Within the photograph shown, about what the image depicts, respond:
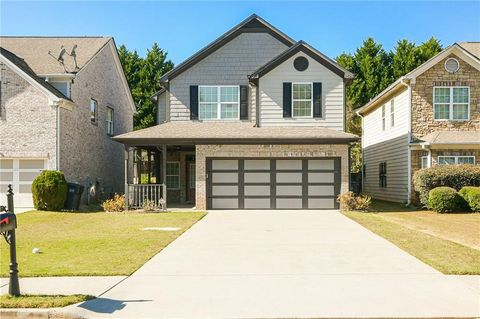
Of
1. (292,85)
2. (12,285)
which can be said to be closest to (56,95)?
A: (292,85)

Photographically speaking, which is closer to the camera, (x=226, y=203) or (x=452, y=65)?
(x=226, y=203)

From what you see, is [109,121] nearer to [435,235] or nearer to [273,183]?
[273,183]

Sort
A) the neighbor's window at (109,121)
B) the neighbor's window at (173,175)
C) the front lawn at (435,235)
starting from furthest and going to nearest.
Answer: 1. the neighbor's window at (109,121)
2. the neighbor's window at (173,175)
3. the front lawn at (435,235)

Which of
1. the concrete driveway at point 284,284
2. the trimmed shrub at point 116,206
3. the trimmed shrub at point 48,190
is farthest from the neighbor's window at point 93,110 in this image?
the concrete driveway at point 284,284

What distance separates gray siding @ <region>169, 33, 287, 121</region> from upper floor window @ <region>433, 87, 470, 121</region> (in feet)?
26.3

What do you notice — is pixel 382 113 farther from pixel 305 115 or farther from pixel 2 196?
pixel 2 196

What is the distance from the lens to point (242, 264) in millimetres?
8641

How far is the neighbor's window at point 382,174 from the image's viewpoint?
26.6 m

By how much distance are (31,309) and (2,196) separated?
678 inches

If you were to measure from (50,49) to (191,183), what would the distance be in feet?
35.6

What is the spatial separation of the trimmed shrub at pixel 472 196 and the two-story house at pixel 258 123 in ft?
16.1

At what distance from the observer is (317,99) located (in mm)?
21312

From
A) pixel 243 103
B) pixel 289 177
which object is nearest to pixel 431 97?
pixel 289 177

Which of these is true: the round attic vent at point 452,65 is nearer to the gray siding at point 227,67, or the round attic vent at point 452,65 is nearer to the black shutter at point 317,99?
the black shutter at point 317,99
